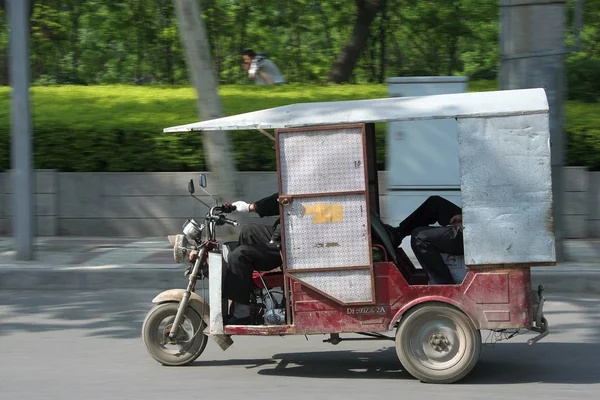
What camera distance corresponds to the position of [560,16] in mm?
10070

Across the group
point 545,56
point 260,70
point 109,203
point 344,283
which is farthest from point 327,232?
point 260,70

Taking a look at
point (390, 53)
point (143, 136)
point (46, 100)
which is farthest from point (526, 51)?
point (390, 53)

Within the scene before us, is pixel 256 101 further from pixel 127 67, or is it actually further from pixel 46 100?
pixel 127 67

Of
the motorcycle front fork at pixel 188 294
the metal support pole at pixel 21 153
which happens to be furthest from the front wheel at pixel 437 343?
the metal support pole at pixel 21 153

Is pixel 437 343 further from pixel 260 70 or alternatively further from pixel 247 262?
pixel 260 70

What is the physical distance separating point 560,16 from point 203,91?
13.1 ft

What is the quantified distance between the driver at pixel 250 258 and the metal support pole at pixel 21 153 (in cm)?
478

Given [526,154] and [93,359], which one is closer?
[526,154]

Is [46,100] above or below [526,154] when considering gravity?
above

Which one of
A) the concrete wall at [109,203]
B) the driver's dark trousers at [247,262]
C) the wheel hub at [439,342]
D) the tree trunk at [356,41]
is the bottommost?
the wheel hub at [439,342]

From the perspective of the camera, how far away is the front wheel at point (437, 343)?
6.29 m

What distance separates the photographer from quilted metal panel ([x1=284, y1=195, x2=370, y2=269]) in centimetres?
625

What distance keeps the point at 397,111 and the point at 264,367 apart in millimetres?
2171

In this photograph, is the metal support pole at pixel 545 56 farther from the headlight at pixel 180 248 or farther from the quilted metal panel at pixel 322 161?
the headlight at pixel 180 248
